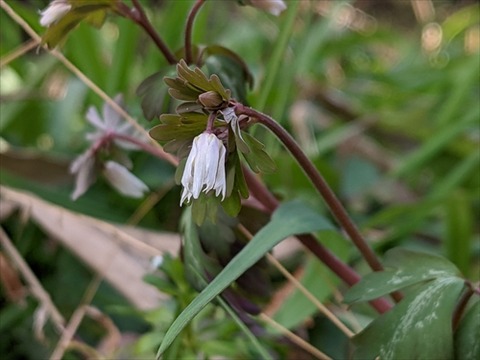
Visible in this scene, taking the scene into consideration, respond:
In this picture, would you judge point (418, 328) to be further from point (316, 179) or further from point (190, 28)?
point (190, 28)

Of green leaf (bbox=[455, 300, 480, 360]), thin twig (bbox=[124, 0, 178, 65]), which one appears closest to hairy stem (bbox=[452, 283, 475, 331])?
green leaf (bbox=[455, 300, 480, 360])

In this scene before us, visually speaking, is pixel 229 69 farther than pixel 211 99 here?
Yes

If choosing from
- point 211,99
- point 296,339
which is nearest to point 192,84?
point 211,99

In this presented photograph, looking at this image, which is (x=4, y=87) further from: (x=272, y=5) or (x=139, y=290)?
(x=272, y=5)

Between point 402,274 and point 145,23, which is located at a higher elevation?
point 145,23

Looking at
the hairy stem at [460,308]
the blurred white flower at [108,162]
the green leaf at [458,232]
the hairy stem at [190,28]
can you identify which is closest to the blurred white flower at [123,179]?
the blurred white flower at [108,162]

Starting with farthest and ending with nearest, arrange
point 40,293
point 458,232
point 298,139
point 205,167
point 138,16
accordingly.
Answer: point 298,139
point 458,232
point 40,293
point 138,16
point 205,167

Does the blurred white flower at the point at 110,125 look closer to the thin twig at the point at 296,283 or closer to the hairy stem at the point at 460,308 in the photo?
the thin twig at the point at 296,283

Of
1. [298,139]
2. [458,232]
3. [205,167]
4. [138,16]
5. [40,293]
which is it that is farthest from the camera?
[298,139]
